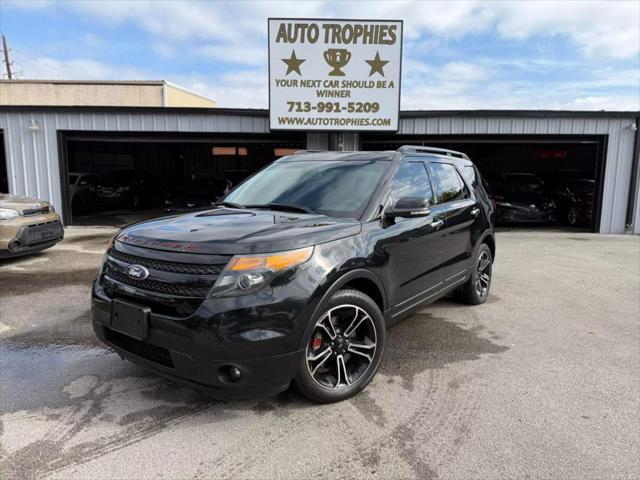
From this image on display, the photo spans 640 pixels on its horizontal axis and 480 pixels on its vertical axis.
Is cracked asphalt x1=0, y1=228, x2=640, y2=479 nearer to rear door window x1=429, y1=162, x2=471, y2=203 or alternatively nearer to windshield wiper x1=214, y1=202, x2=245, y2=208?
rear door window x1=429, y1=162, x2=471, y2=203

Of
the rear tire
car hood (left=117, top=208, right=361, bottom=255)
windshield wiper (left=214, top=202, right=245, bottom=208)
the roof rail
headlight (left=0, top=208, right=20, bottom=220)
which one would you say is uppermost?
the roof rail

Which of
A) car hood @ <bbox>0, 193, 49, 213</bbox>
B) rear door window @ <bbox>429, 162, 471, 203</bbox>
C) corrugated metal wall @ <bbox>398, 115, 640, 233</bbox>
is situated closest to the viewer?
rear door window @ <bbox>429, 162, 471, 203</bbox>

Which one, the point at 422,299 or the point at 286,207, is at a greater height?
the point at 286,207

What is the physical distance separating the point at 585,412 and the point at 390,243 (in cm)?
174

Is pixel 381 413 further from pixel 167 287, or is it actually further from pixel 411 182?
pixel 411 182

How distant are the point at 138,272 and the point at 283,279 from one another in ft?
2.99

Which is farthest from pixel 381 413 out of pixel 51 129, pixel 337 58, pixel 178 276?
pixel 51 129

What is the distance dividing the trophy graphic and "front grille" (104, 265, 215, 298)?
10.1 meters

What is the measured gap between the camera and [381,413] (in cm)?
303

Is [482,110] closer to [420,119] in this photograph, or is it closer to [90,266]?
[420,119]

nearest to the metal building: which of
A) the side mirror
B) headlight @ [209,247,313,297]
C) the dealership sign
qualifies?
the dealership sign

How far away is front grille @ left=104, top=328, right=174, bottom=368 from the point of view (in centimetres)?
274

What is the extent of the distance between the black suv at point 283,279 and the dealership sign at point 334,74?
26.5ft

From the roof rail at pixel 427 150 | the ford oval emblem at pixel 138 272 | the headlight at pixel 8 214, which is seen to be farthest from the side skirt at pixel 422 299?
the headlight at pixel 8 214
